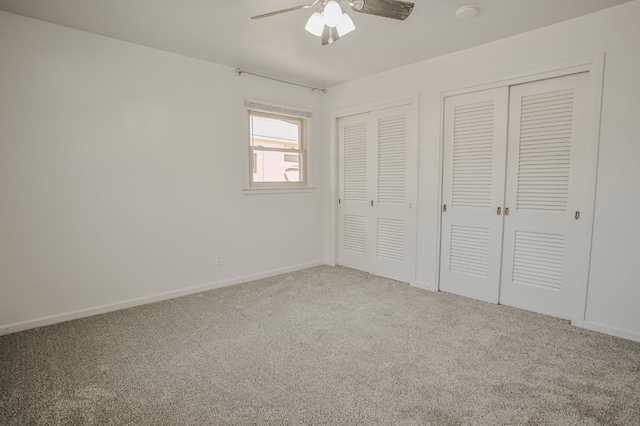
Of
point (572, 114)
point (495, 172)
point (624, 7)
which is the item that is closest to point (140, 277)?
point (495, 172)

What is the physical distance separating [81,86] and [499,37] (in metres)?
3.64

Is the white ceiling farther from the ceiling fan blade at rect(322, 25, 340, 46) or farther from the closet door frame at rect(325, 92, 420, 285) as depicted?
the closet door frame at rect(325, 92, 420, 285)

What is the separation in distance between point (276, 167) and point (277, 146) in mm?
267

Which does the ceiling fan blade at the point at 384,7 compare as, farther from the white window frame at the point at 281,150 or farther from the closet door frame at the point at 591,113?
the white window frame at the point at 281,150

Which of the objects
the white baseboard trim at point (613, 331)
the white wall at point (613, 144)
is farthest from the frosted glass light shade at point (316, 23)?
the white baseboard trim at point (613, 331)

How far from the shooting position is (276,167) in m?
4.24

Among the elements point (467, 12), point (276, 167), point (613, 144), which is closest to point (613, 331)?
point (613, 144)

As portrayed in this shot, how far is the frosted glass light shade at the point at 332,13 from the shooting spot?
1885mm

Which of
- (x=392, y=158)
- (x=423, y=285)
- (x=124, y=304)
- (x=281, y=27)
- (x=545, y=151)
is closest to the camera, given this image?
(x=281, y=27)

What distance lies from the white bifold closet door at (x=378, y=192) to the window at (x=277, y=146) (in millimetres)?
529

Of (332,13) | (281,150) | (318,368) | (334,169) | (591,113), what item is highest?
(332,13)

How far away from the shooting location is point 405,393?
6.10 ft

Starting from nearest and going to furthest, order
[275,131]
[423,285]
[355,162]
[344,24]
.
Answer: [344,24], [423,285], [275,131], [355,162]

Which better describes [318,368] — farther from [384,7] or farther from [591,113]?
[591,113]
